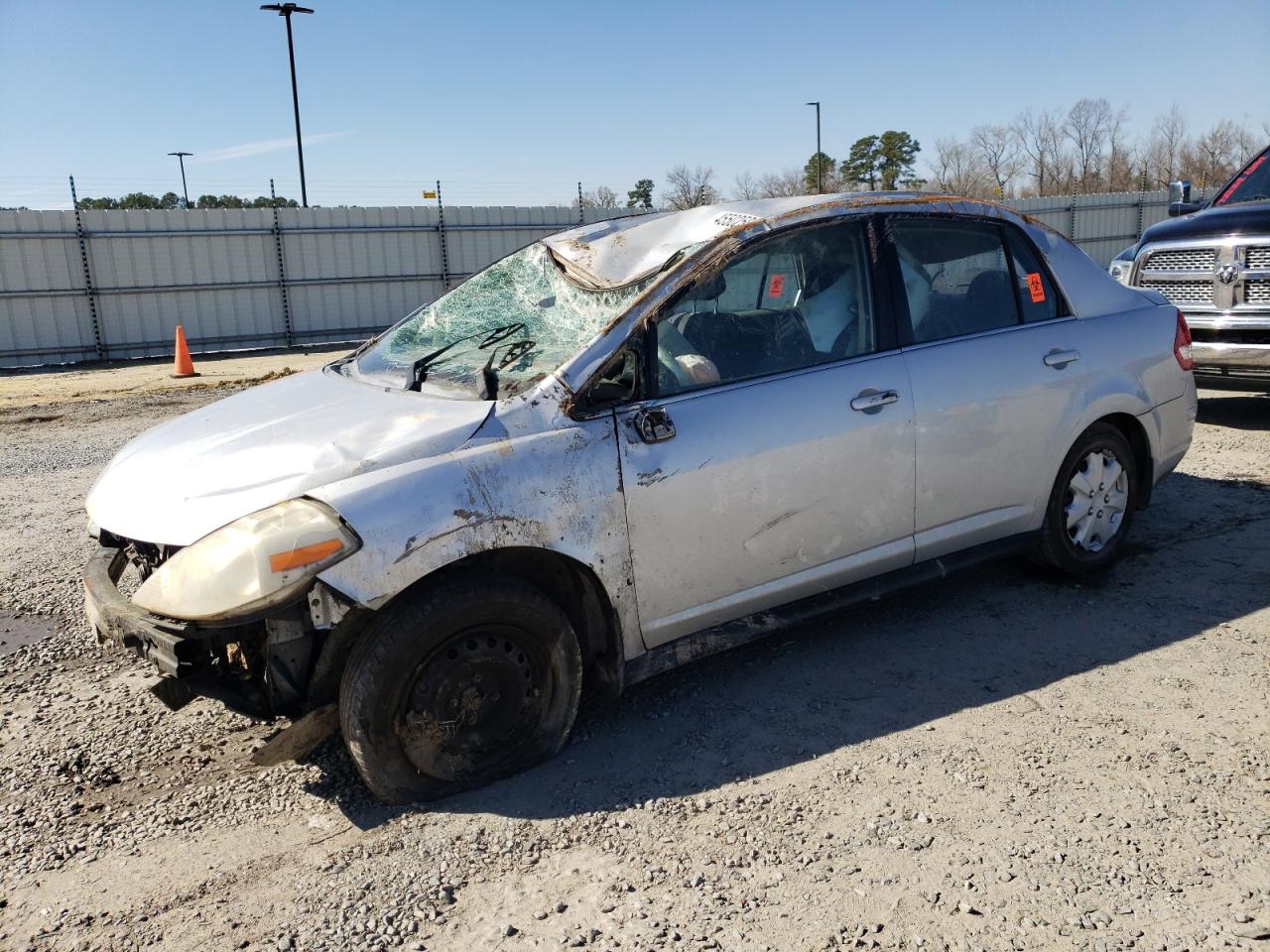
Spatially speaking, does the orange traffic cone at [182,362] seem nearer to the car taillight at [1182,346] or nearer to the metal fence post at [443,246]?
the metal fence post at [443,246]

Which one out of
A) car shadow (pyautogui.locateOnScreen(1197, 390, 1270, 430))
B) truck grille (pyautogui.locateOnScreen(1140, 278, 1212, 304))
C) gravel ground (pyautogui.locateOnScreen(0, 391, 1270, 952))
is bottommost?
gravel ground (pyautogui.locateOnScreen(0, 391, 1270, 952))

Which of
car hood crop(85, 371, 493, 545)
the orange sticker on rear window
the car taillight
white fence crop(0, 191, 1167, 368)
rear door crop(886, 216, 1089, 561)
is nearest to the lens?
car hood crop(85, 371, 493, 545)

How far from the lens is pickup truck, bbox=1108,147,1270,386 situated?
289 inches

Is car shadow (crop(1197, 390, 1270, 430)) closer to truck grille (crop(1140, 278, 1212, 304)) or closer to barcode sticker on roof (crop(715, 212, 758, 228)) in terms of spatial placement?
truck grille (crop(1140, 278, 1212, 304))

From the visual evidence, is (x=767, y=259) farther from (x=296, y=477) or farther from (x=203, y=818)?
(x=203, y=818)

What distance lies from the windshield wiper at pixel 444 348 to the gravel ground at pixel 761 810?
1363 mm

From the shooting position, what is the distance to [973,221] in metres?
4.27

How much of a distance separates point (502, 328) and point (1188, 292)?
6.40 m

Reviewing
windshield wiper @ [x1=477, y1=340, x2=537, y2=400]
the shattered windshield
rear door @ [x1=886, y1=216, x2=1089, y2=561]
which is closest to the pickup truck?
rear door @ [x1=886, y1=216, x2=1089, y2=561]

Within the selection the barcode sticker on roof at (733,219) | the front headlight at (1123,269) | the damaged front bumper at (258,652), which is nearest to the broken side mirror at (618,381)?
the barcode sticker on roof at (733,219)

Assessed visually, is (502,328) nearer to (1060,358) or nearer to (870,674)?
(870,674)

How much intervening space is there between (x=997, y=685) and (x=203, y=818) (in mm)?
2790

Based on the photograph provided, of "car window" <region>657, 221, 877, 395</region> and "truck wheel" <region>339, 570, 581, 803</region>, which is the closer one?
"truck wheel" <region>339, 570, 581, 803</region>

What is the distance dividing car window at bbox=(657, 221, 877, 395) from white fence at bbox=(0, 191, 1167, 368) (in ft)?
56.8
